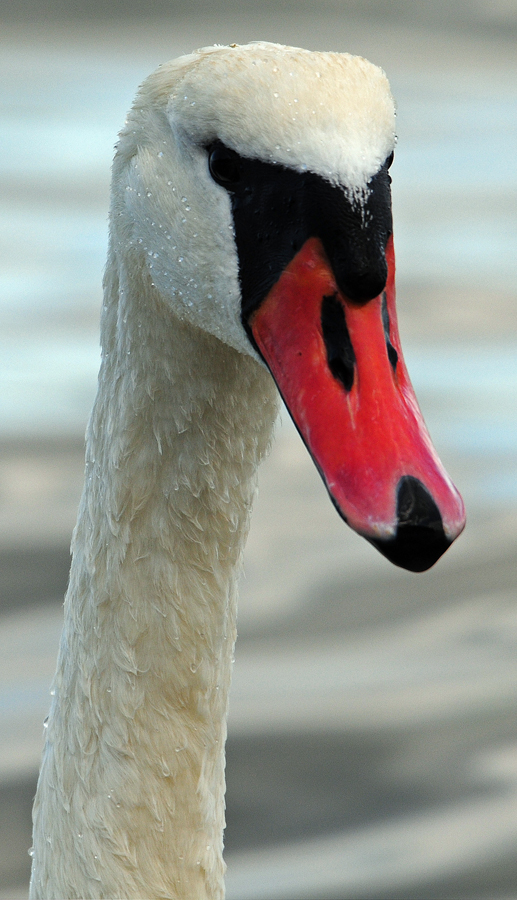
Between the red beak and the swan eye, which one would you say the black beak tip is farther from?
the swan eye

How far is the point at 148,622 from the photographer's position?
2547 mm

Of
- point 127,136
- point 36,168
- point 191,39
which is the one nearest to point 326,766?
point 127,136

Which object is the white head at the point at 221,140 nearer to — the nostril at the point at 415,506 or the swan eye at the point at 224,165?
the swan eye at the point at 224,165

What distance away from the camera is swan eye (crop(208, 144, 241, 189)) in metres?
2.05

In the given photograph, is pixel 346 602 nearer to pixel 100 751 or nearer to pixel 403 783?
pixel 403 783

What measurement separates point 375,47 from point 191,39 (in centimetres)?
99

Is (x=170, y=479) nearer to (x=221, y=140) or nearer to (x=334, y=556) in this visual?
(x=221, y=140)

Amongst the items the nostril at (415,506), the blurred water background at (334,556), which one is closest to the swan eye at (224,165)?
the nostril at (415,506)

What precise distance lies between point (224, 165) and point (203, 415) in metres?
0.43

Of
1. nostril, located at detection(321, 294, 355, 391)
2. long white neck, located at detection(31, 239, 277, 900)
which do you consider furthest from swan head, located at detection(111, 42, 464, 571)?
long white neck, located at detection(31, 239, 277, 900)

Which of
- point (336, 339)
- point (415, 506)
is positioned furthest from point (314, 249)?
point (415, 506)

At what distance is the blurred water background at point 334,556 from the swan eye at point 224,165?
6.46ft

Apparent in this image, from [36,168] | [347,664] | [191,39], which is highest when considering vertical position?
[191,39]

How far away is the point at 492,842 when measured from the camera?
12.0 feet
